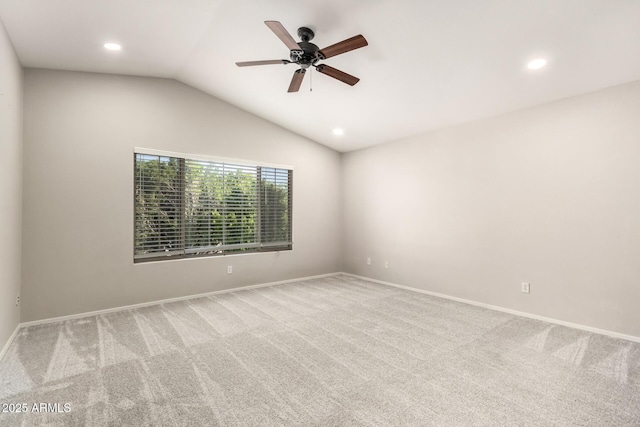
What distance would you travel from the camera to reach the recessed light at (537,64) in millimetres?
2826

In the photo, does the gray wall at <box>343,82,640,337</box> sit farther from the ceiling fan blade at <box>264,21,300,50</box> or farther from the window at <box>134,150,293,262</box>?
the ceiling fan blade at <box>264,21,300,50</box>

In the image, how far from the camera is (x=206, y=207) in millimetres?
4652

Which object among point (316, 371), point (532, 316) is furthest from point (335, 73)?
point (532, 316)

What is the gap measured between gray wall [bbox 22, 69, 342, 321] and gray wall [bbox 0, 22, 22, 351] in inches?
7.4

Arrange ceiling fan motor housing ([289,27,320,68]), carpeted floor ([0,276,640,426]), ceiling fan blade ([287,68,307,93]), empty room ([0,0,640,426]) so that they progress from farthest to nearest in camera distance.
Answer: ceiling fan blade ([287,68,307,93]), ceiling fan motor housing ([289,27,320,68]), empty room ([0,0,640,426]), carpeted floor ([0,276,640,426])

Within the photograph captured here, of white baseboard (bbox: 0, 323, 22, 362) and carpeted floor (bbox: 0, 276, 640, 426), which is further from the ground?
white baseboard (bbox: 0, 323, 22, 362)

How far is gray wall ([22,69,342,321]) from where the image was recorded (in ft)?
11.3

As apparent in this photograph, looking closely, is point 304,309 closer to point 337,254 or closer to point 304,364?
point 304,364

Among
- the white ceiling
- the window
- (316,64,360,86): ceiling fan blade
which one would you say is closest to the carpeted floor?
the window

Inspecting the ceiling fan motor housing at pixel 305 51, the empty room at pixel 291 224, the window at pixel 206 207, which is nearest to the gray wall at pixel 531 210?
the empty room at pixel 291 224

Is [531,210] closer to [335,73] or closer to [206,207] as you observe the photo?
[335,73]

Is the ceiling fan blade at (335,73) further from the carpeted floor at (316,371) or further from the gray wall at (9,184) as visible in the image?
the gray wall at (9,184)

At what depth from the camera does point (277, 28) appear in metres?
2.35

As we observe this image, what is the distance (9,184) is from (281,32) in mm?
2917
